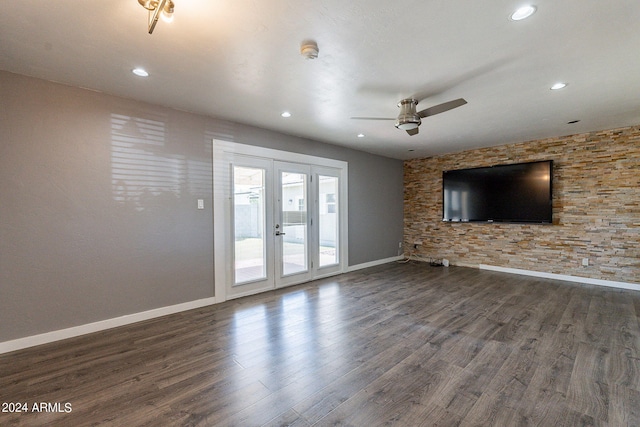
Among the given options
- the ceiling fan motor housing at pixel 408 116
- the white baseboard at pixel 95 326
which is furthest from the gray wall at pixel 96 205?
the ceiling fan motor housing at pixel 408 116

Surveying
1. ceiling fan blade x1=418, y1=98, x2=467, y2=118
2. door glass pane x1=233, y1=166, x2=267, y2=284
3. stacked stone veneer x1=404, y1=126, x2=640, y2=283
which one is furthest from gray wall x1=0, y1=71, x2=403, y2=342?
stacked stone veneer x1=404, y1=126, x2=640, y2=283

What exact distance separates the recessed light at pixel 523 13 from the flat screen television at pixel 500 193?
4.30m

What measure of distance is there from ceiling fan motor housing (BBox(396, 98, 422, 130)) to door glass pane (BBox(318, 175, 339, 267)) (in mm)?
2371

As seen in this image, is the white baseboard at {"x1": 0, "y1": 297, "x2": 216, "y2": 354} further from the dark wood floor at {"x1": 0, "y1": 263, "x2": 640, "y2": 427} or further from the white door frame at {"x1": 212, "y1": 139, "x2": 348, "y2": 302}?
the white door frame at {"x1": 212, "y1": 139, "x2": 348, "y2": 302}

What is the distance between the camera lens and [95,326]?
305 centimetres

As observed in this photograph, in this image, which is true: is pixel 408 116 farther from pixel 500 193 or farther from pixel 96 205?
pixel 500 193

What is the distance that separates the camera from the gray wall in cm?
267

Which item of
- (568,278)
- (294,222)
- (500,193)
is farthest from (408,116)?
(568,278)

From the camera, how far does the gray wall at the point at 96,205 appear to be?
2.67 m

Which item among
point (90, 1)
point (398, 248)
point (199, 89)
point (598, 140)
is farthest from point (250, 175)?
point (598, 140)

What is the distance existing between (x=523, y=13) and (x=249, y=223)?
384 centimetres

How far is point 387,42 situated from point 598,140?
5.00 meters

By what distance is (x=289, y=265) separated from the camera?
16.0ft

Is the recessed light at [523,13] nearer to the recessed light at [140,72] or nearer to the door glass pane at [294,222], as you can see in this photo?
the recessed light at [140,72]
